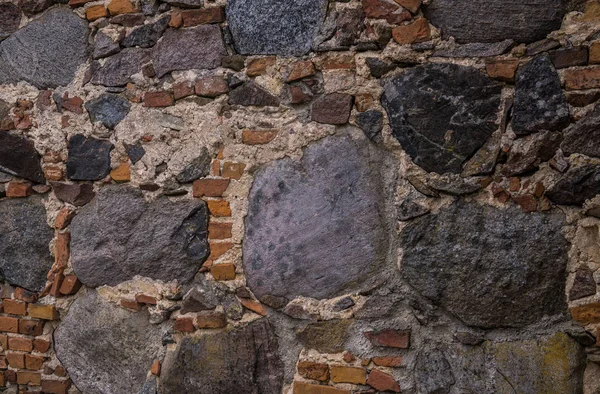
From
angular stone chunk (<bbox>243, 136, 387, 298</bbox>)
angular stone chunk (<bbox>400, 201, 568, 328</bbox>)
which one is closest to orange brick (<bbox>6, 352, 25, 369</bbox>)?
angular stone chunk (<bbox>243, 136, 387, 298</bbox>)

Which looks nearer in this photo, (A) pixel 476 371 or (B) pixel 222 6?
(A) pixel 476 371

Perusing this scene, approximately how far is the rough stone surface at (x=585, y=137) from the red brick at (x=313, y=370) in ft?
3.16

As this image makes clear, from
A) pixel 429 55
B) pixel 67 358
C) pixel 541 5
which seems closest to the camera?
pixel 541 5

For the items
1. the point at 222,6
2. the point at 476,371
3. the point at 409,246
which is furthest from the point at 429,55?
the point at 476,371

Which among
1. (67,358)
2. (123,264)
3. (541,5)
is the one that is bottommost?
(67,358)

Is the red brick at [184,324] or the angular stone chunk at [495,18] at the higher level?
the angular stone chunk at [495,18]

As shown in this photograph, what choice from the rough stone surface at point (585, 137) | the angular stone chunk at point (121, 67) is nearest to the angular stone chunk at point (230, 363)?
the angular stone chunk at point (121, 67)

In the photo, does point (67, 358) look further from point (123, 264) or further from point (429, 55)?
point (429, 55)

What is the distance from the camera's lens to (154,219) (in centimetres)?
217

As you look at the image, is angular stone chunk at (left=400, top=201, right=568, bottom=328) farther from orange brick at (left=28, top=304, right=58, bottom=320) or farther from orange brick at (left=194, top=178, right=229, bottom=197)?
orange brick at (left=28, top=304, right=58, bottom=320)

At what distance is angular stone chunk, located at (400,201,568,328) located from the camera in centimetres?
171

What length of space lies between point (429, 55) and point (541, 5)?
0.33m

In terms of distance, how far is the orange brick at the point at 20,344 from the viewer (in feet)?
7.77

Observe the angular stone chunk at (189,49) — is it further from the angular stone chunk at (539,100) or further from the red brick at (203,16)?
the angular stone chunk at (539,100)
